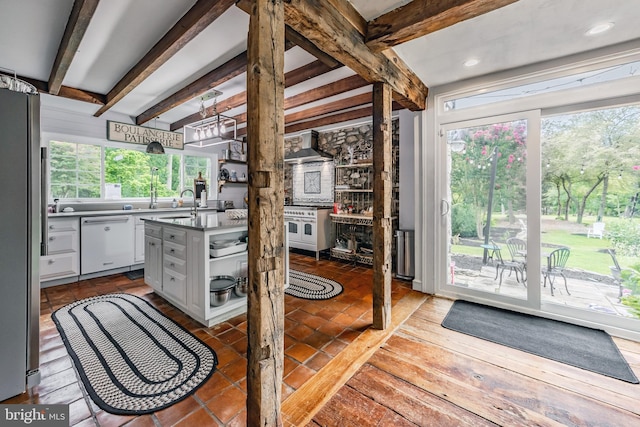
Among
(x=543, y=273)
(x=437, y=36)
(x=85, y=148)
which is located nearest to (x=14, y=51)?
(x=85, y=148)

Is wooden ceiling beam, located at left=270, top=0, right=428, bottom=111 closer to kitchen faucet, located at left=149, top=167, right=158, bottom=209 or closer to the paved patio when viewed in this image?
the paved patio

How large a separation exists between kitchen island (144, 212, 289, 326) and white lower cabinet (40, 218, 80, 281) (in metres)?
1.50

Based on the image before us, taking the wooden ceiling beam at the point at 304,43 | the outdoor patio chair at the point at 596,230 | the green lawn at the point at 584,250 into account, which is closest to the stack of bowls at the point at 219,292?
the wooden ceiling beam at the point at 304,43

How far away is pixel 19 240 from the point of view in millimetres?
1559

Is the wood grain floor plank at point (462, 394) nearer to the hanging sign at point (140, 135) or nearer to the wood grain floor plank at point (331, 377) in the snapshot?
the wood grain floor plank at point (331, 377)

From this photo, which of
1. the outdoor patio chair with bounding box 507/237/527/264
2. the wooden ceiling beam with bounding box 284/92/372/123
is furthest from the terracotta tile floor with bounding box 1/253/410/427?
the wooden ceiling beam with bounding box 284/92/372/123

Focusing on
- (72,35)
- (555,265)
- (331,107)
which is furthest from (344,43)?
(555,265)

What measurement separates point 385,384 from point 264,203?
56.5 inches

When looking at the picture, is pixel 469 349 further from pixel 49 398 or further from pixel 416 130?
pixel 49 398

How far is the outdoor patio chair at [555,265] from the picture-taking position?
2.58m

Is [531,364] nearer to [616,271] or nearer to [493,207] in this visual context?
[616,271]

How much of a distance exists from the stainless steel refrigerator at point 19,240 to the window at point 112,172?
3.44 metres

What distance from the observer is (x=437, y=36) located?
2.13m

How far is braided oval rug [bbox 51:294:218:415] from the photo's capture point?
1565 mm
